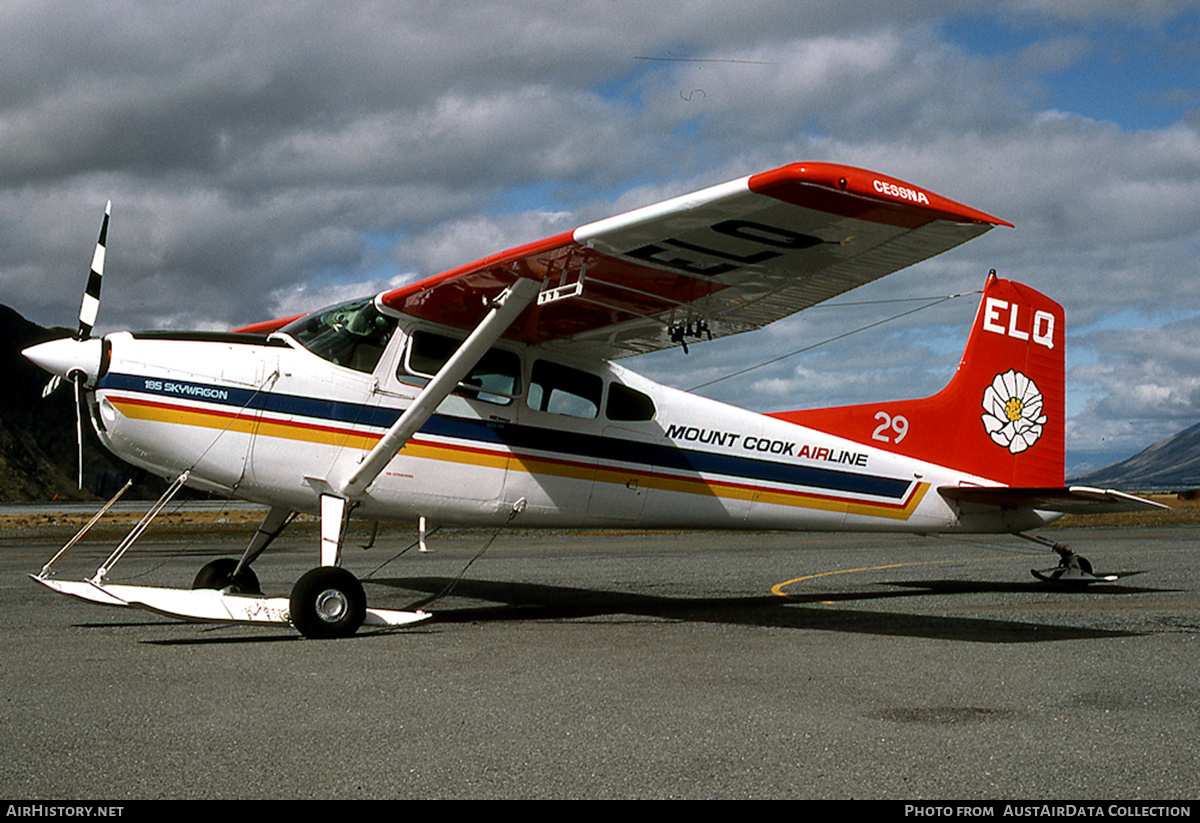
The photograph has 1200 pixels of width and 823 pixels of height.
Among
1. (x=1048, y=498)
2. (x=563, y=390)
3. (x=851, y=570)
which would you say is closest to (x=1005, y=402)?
(x=1048, y=498)

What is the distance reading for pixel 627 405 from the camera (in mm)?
9508

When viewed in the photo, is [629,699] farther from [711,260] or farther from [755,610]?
[755,610]

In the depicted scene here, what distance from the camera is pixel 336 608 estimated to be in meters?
7.45

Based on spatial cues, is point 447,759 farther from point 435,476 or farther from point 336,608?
point 435,476

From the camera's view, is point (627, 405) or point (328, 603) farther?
point (627, 405)

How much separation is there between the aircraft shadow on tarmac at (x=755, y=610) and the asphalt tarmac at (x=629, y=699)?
7 cm

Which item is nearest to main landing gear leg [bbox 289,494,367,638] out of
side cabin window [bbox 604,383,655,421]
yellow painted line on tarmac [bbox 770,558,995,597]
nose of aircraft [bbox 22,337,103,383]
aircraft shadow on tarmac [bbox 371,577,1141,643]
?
aircraft shadow on tarmac [bbox 371,577,1141,643]

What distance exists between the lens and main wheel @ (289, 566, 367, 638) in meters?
7.30

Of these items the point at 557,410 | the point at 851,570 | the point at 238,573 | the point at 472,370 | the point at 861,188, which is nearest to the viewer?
the point at 861,188

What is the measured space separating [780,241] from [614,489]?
3328 mm

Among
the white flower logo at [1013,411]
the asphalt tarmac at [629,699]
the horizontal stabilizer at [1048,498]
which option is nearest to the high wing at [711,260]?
the asphalt tarmac at [629,699]

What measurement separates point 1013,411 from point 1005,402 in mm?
149

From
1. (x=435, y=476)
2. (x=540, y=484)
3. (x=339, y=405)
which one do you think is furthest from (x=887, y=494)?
(x=339, y=405)

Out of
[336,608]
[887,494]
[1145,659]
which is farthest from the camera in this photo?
[887,494]
